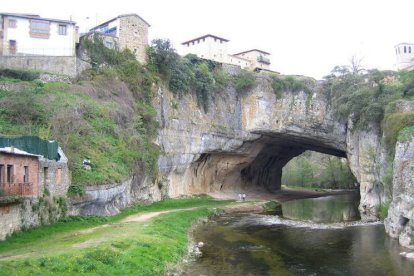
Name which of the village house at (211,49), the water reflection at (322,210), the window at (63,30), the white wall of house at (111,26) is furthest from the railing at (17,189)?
the village house at (211,49)

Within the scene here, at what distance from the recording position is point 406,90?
41.8 m

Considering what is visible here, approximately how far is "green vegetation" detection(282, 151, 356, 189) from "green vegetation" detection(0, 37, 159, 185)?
47.9 metres

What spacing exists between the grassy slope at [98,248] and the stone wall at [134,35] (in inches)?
954

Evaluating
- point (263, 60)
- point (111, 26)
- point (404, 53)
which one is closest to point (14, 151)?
point (111, 26)

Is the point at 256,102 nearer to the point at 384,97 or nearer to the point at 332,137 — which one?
the point at 332,137

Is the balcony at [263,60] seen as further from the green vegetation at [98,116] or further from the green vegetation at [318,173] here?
the green vegetation at [98,116]

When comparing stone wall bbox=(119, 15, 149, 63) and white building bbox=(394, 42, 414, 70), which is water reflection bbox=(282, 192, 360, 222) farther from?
white building bbox=(394, 42, 414, 70)

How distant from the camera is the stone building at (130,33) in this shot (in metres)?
49.4

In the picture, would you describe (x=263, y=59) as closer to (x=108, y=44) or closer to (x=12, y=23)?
(x=108, y=44)

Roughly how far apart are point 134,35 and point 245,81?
48.5 feet

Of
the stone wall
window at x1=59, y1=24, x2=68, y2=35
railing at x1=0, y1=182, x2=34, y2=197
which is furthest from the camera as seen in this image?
the stone wall

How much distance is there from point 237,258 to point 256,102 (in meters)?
34.4

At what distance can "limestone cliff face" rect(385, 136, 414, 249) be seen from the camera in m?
26.8

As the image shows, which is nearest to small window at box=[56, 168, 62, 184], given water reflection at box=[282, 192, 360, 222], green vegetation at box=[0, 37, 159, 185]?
green vegetation at box=[0, 37, 159, 185]
